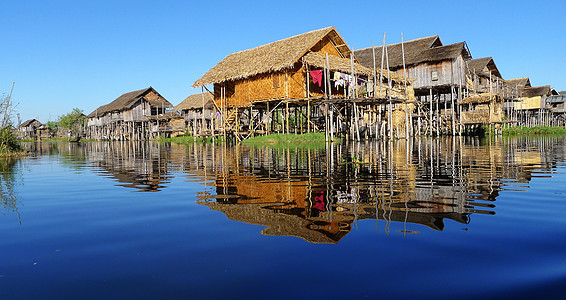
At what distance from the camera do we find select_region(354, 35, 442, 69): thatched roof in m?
33.8

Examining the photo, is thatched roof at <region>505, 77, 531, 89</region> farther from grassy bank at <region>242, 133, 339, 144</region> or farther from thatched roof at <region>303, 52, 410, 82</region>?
grassy bank at <region>242, 133, 339, 144</region>

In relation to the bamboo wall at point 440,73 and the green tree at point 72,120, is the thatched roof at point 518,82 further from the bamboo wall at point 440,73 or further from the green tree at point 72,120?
the green tree at point 72,120

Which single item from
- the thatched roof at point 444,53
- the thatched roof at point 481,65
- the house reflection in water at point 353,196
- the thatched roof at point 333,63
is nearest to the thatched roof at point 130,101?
the thatched roof at point 333,63

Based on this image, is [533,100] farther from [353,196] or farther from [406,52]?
[353,196]

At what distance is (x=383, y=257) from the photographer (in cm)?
278

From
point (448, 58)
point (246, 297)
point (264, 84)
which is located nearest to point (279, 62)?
point (264, 84)

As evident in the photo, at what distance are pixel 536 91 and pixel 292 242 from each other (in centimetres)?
5632

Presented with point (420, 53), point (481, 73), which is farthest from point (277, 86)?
point (481, 73)

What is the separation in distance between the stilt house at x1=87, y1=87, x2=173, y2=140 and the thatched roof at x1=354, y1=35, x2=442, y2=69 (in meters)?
27.5

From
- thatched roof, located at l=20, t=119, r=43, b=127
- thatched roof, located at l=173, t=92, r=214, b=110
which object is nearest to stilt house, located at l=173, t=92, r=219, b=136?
thatched roof, located at l=173, t=92, r=214, b=110

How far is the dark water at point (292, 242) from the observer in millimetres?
2328

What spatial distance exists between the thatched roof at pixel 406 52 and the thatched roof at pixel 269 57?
19.5 feet

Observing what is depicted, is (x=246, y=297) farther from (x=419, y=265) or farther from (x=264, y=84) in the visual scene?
(x=264, y=84)

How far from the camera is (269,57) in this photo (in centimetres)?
2689
